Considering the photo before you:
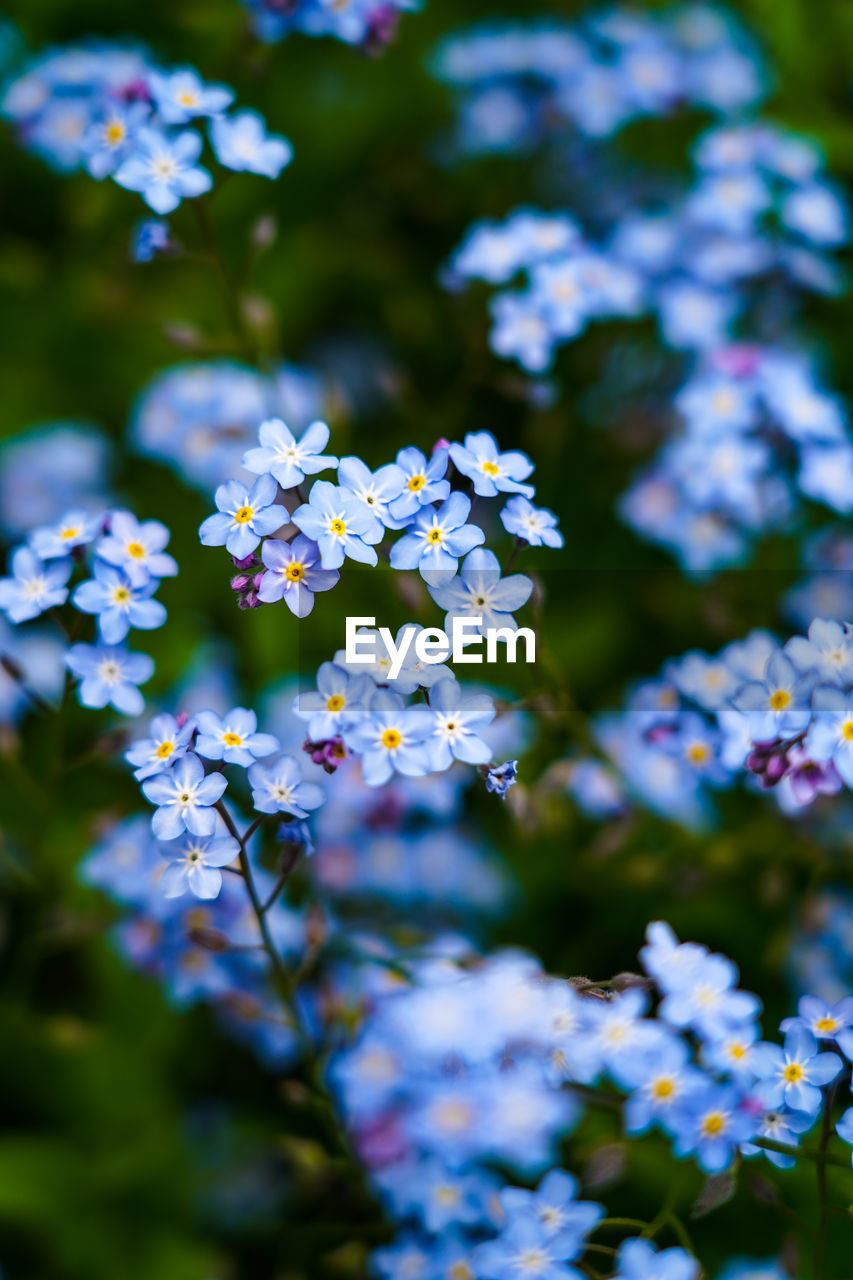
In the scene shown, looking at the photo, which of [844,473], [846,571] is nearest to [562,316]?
[844,473]

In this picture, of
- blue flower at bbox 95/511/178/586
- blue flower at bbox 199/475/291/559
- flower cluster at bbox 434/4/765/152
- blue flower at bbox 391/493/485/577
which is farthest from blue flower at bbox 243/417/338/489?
flower cluster at bbox 434/4/765/152

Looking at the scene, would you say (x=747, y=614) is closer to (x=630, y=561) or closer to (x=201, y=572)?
(x=630, y=561)

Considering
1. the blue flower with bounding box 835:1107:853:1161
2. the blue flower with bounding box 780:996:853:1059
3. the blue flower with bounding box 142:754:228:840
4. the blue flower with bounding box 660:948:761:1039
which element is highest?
the blue flower with bounding box 142:754:228:840

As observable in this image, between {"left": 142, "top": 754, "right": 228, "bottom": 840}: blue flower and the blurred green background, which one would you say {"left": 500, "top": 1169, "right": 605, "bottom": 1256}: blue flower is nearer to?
the blurred green background

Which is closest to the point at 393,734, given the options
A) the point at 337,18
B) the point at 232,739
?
the point at 232,739

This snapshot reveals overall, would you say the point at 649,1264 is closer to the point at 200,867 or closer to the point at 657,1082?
the point at 657,1082

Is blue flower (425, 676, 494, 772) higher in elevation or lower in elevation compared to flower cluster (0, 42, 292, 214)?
lower
